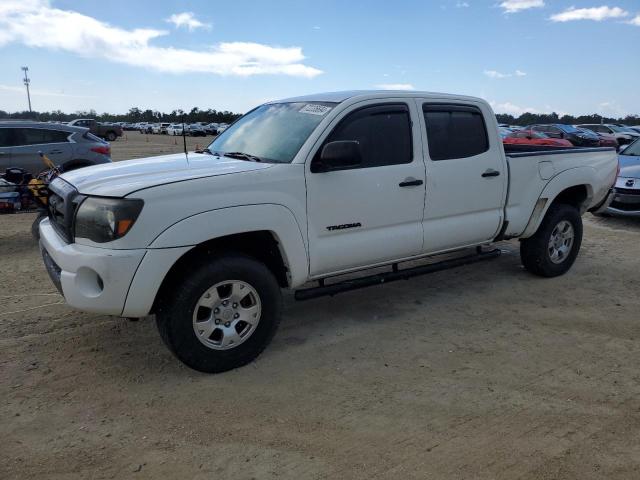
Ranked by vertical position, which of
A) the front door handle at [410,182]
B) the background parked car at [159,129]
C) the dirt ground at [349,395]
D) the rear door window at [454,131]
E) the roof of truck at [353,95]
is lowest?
the dirt ground at [349,395]

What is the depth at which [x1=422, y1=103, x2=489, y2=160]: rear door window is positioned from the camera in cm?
461

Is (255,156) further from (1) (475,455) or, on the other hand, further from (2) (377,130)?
(1) (475,455)

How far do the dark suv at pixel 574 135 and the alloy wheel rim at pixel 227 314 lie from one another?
2387 cm

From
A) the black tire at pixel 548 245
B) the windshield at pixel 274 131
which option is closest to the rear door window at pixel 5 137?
the windshield at pixel 274 131

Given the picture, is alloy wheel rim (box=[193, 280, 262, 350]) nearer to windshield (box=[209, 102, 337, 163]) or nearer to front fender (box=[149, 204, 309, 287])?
front fender (box=[149, 204, 309, 287])

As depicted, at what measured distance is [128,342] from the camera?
4133 millimetres

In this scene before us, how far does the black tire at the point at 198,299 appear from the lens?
3369 mm

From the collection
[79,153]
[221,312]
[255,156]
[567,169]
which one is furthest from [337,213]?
[79,153]

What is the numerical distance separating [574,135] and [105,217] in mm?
28574

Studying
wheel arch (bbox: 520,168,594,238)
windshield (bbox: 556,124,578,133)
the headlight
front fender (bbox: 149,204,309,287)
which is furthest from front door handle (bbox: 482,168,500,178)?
windshield (bbox: 556,124,578,133)

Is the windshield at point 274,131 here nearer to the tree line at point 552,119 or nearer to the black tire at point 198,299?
the black tire at point 198,299

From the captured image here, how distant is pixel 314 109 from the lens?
167 inches

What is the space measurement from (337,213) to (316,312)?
4.11ft

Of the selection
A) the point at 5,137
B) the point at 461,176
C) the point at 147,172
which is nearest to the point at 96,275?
the point at 147,172
